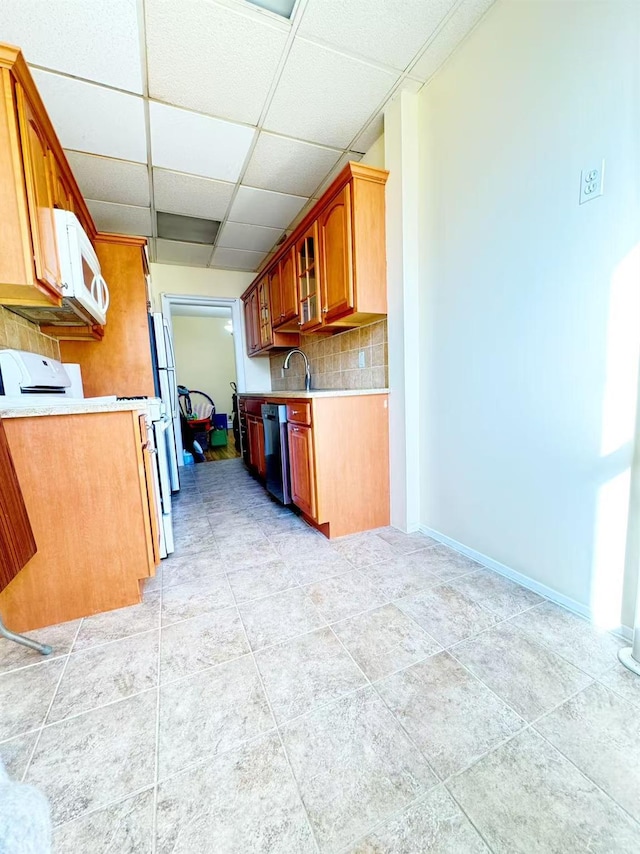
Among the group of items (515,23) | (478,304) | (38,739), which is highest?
(515,23)

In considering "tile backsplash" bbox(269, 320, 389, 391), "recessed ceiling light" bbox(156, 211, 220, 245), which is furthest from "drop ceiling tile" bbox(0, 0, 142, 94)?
"tile backsplash" bbox(269, 320, 389, 391)

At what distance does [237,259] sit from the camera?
157 inches

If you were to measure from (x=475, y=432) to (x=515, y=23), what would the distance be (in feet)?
5.58

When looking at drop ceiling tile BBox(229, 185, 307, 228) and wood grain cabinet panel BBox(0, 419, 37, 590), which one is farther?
drop ceiling tile BBox(229, 185, 307, 228)

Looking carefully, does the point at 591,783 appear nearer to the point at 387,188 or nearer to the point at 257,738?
the point at 257,738

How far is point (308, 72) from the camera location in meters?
1.73

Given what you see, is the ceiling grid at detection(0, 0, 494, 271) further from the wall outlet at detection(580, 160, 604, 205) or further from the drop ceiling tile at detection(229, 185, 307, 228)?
the wall outlet at detection(580, 160, 604, 205)

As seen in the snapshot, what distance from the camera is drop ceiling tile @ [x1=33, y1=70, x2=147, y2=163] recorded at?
5.72 feet

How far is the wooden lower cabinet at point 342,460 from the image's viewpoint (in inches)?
82.0

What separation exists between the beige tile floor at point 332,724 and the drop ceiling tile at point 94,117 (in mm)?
2552

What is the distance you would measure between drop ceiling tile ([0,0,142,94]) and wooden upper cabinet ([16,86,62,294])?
1.10ft

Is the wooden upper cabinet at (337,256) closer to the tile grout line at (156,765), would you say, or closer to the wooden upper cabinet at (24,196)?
the wooden upper cabinet at (24,196)

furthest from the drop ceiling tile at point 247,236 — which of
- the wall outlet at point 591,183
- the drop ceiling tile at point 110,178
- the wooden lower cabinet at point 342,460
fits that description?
the wall outlet at point 591,183

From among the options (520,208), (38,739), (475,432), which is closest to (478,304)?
(520,208)
